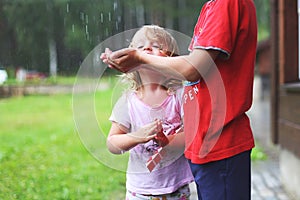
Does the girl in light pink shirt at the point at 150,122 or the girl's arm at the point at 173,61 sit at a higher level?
the girl's arm at the point at 173,61

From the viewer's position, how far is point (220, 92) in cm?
A: 163

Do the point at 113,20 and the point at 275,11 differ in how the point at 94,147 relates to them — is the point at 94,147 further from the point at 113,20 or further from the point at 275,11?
the point at 275,11

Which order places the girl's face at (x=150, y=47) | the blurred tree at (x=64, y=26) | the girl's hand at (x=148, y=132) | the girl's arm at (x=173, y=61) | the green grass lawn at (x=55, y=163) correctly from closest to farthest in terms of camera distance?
the girl's arm at (x=173, y=61), the girl's hand at (x=148, y=132), the girl's face at (x=150, y=47), the blurred tree at (x=64, y=26), the green grass lawn at (x=55, y=163)

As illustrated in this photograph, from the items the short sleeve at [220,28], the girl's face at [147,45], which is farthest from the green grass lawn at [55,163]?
the short sleeve at [220,28]

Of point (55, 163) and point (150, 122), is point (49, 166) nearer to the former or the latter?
point (55, 163)

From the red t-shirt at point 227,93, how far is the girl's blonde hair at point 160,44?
206 mm

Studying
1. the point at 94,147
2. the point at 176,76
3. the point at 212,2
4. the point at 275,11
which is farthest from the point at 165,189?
the point at 275,11

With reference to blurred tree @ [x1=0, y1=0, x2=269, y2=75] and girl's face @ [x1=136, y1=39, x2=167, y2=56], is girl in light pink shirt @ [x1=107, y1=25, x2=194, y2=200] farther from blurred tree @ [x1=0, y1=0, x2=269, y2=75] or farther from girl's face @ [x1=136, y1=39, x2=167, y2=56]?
blurred tree @ [x1=0, y1=0, x2=269, y2=75]

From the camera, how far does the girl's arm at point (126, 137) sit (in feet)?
5.52

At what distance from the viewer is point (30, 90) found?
15.6 m

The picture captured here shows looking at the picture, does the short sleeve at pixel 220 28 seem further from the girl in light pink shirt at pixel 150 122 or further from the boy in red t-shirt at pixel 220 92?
the girl in light pink shirt at pixel 150 122

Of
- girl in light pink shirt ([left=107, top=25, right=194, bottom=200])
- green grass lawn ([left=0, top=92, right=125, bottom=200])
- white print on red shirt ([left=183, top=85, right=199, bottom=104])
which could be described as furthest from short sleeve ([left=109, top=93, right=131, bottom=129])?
white print on red shirt ([left=183, top=85, right=199, bottom=104])

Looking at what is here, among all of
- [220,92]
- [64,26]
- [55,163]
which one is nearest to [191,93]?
[220,92]

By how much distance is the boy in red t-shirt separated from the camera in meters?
1.56
